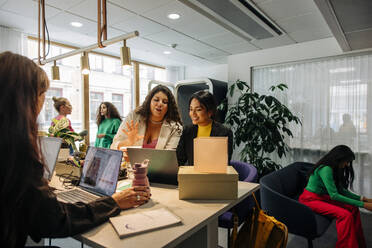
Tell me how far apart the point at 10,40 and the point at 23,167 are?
12.9 feet

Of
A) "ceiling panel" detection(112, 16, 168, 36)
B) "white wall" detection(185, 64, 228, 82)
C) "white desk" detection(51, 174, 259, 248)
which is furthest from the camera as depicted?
"white wall" detection(185, 64, 228, 82)

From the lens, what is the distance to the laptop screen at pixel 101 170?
1.18 metres

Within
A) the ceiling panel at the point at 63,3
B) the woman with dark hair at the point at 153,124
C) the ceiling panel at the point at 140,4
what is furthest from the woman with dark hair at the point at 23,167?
the ceiling panel at the point at 63,3

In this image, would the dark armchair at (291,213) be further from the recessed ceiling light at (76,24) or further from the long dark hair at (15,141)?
the recessed ceiling light at (76,24)

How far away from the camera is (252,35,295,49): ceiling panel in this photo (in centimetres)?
380

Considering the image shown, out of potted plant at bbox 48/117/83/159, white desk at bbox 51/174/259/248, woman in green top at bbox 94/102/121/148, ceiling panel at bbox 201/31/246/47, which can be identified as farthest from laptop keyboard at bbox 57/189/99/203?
ceiling panel at bbox 201/31/246/47

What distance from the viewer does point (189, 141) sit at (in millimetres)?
2400

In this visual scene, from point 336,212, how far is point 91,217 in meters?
2.14

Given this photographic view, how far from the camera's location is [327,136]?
12.6 feet

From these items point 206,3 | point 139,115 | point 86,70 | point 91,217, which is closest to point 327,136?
point 206,3

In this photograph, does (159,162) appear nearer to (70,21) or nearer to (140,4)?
(140,4)

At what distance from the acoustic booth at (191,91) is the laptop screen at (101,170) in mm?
3269

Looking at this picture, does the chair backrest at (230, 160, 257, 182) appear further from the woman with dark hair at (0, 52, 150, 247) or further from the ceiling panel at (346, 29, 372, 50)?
the ceiling panel at (346, 29, 372, 50)

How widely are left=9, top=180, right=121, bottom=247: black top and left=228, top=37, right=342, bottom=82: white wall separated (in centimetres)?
407
